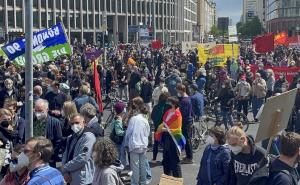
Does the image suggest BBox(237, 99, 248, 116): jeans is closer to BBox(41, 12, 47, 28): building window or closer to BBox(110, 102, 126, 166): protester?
BBox(110, 102, 126, 166): protester

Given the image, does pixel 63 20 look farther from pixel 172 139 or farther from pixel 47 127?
pixel 47 127

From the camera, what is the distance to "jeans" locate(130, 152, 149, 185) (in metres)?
10.4

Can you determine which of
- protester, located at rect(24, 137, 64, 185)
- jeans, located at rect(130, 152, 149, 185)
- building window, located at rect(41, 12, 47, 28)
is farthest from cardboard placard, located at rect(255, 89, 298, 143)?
building window, located at rect(41, 12, 47, 28)

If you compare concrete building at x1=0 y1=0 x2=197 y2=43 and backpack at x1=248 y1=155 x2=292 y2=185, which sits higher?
concrete building at x1=0 y1=0 x2=197 y2=43

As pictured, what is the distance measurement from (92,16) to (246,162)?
84195 millimetres

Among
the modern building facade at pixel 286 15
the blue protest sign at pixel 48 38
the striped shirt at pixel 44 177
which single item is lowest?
the striped shirt at pixel 44 177

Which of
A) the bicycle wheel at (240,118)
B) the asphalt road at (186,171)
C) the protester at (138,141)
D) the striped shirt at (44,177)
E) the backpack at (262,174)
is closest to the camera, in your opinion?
the striped shirt at (44,177)

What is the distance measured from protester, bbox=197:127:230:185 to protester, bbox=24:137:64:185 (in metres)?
2.52

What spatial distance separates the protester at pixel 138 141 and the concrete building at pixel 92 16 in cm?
5524

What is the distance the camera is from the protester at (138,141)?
10.2 metres

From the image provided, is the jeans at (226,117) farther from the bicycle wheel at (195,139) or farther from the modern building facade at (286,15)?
the modern building facade at (286,15)

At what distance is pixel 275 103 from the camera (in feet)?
20.6

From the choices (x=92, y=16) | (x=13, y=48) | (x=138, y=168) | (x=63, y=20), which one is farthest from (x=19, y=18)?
(x=138, y=168)

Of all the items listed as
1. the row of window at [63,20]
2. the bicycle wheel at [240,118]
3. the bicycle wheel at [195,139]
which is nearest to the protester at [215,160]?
the bicycle wheel at [195,139]
